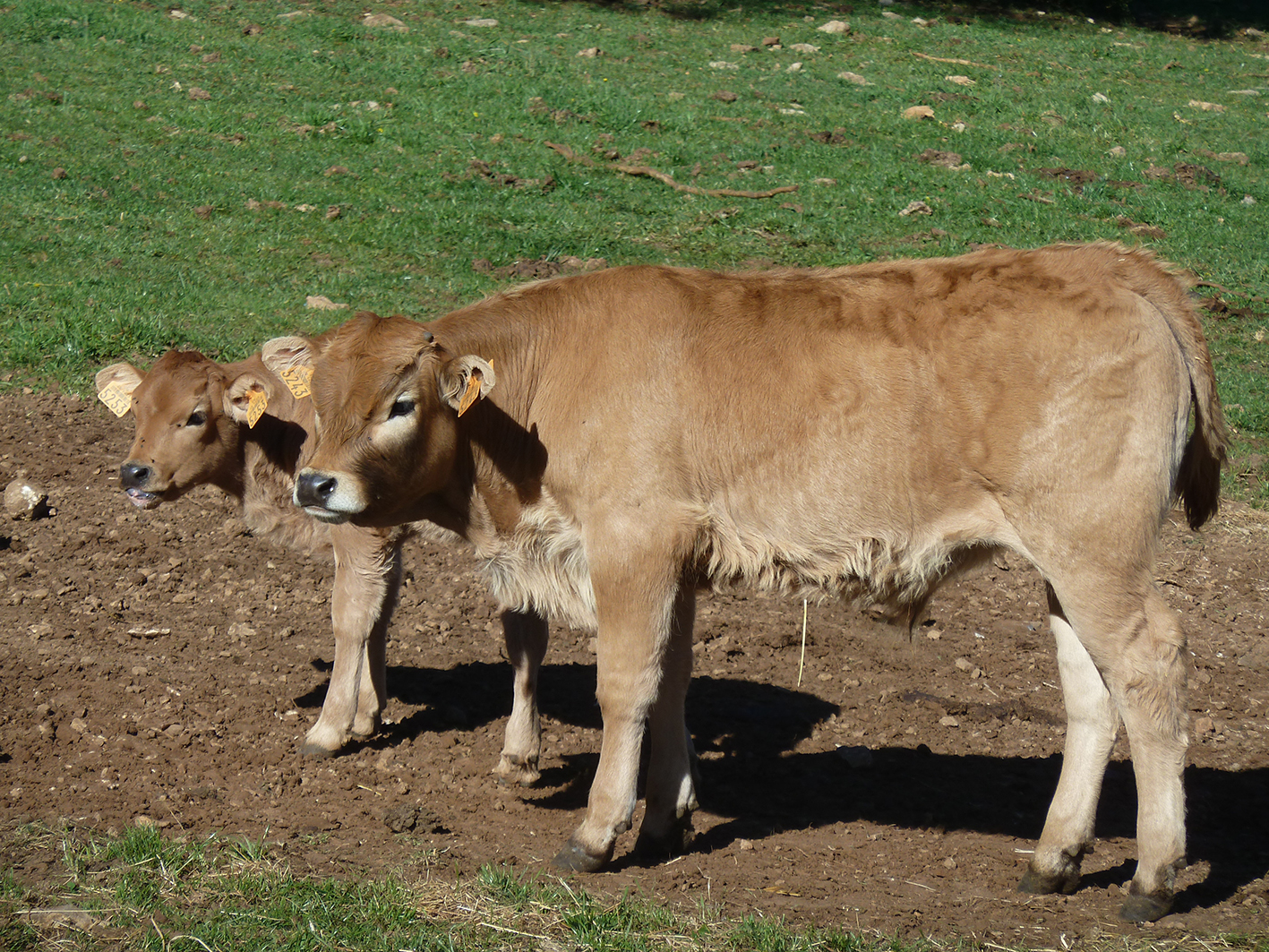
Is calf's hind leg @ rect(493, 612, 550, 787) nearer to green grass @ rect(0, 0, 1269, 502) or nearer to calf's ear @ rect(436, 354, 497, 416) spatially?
calf's ear @ rect(436, 354, 497, 416)

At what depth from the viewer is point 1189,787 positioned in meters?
6.75

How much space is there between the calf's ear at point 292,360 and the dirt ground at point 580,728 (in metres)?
2.05

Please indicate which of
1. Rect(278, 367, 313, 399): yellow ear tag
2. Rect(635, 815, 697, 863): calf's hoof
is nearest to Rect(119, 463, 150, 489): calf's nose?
Rect(278, 367, 313, 399): yellow ear tag

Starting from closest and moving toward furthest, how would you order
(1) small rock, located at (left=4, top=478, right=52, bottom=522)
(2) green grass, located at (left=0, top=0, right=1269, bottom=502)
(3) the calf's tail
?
(3) the calf's tail, (1) small rock, located at (left=4, top=478, right=52, bottom=522), (2) green grass, located at (left=0, top=0, right=1269, bottom=502)

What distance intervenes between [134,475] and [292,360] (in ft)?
5.26

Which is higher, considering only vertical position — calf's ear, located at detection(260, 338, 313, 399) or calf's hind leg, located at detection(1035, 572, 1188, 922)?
calf's ear, located at detection(260, 338, 313, 399)

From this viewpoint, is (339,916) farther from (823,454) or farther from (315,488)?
(823,454)

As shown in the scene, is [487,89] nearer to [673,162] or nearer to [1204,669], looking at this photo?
[673,162]

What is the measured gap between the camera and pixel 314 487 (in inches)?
203

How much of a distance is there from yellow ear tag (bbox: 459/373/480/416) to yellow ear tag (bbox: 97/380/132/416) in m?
3.04

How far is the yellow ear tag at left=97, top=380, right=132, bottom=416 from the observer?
743cm

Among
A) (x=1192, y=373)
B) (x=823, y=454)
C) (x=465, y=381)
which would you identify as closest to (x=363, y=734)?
(x=465, y=381)

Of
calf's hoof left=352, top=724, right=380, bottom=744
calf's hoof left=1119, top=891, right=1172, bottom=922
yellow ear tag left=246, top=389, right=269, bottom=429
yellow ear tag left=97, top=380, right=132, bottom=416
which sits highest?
yellow ear tag left=246, top=389, right=269, bottom=429

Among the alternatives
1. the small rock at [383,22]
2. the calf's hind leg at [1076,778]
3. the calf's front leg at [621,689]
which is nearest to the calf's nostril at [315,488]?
the calf's front leg at [621,689]
